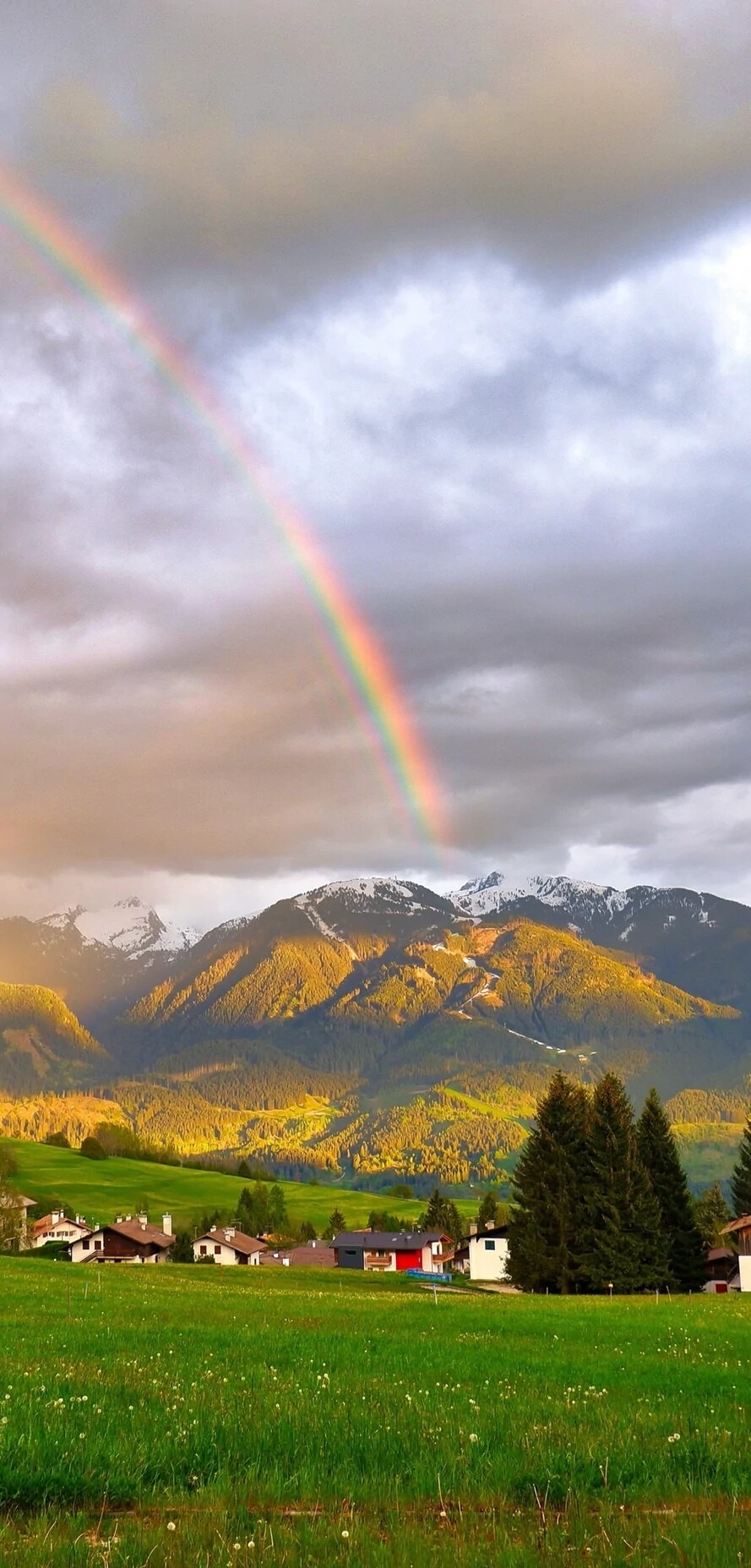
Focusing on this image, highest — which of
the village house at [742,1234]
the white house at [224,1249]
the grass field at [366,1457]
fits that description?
the grass field at [366,1457]

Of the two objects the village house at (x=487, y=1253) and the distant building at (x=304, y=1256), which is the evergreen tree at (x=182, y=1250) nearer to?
the distant building at (x=304, y=1256)

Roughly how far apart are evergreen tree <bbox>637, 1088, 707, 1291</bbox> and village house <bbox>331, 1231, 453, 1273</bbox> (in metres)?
97.6

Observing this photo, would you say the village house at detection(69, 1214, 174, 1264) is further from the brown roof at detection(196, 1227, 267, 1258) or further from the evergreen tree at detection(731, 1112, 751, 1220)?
the evergreen tree at detection(731, 1112, 751, 1220)

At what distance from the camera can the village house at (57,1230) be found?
168 meters

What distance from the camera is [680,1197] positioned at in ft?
267

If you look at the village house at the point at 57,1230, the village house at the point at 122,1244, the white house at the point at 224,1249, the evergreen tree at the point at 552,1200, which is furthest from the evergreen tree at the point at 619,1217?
the village house at the point at 57,1230

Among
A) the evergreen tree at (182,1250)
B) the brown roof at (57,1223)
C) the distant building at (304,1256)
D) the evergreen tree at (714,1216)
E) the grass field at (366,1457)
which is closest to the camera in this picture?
the grass field at (366,1457)

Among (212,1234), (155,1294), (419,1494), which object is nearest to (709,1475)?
(419,1494)

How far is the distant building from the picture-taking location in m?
163

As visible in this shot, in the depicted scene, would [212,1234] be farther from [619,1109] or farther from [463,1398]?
[463,1398]

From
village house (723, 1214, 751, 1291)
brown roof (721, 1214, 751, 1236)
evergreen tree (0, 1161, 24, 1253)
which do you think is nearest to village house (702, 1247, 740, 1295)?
village house (723, 1214, 751, 1291)

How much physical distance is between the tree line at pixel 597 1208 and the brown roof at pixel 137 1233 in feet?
290

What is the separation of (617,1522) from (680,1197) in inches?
3209

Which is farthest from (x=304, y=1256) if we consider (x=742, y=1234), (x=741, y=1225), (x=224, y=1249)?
(x=741, y=1225)
